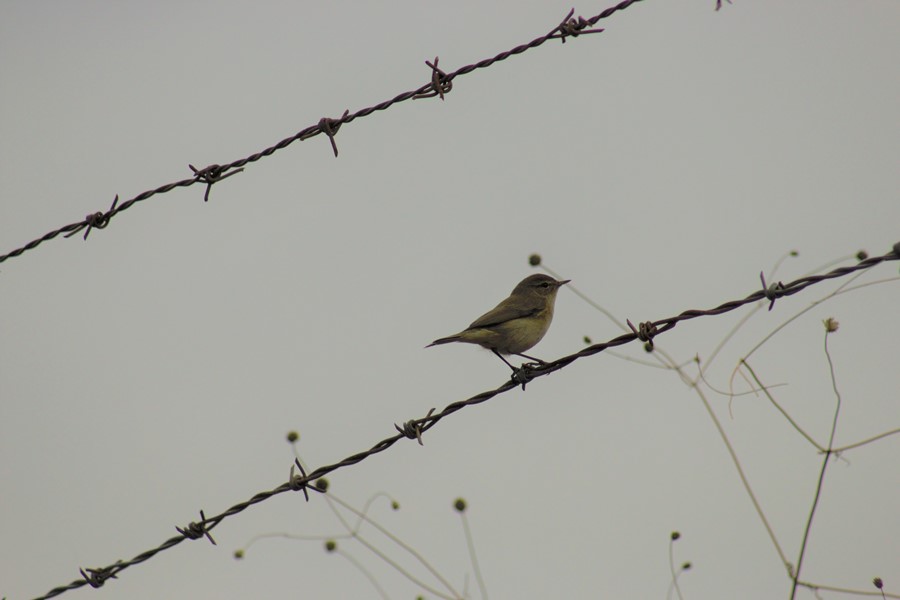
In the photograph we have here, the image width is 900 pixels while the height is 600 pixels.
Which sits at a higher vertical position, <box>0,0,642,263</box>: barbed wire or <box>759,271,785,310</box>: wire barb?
<box>0,0,642,263</box>: barbed wire

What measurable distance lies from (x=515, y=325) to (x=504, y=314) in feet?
0.46

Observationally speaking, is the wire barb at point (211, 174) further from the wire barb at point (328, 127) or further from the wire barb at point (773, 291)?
the wire barb at point (773, 291)

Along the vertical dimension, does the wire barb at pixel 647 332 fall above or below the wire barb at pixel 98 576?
above

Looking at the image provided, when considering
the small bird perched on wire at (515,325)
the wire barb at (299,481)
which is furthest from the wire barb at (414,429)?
the small bird perched on wire at (515,325)

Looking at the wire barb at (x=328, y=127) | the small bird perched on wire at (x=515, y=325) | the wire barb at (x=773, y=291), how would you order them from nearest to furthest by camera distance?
the wire barb at (x=773, y=291), the wire barb at (x=328, y=127), the small bird perched on wire at (x=515, y=325)

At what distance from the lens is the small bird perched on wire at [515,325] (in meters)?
9.32

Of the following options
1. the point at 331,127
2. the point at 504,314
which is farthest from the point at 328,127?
the point at 504,314

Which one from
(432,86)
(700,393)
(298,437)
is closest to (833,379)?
(700,393)

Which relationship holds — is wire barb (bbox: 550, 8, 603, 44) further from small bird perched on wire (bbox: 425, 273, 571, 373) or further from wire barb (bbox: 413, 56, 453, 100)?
small bird perched on wire (bbox: 425, 273, 571, 373)

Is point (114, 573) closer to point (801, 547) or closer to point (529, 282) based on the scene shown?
point (801, 547)

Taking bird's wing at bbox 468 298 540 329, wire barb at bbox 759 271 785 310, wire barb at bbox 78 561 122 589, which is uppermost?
bird's wing at bbox 468 298 540 329

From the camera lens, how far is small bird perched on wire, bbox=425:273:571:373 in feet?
30.6

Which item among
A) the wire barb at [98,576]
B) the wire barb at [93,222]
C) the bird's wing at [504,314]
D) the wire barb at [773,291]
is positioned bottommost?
the wire barb at [98,576]

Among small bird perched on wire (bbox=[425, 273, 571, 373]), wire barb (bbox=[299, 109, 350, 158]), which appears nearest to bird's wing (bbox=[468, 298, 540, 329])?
small bird perched on wire (bbox=[425, 273, 571, 373])
